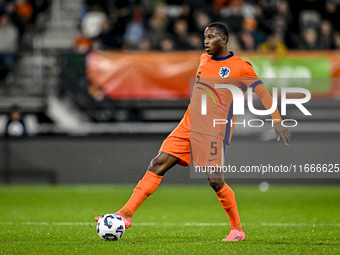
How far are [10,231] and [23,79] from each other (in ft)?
29.8

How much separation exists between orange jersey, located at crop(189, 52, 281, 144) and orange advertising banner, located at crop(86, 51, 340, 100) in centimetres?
836

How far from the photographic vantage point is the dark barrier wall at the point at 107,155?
48.8 feet

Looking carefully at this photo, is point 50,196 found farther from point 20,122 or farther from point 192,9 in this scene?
point 192,9

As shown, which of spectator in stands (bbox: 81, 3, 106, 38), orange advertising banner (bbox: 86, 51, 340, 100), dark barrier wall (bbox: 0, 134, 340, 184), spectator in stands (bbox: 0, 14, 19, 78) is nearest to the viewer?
dark barrier wall (bbox: 0, 134, 340, 184)

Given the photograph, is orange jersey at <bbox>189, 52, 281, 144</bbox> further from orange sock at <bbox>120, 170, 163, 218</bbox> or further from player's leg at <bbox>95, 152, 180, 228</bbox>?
orange sock at <bbox>120, 170, 163, 218</bbox>

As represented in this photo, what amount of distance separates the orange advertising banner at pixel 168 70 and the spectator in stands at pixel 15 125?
1820 millimetres

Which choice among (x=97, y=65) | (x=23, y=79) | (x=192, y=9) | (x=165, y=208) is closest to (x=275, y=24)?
(x=192, y=9)

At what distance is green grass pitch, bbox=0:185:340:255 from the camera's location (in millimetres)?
6551

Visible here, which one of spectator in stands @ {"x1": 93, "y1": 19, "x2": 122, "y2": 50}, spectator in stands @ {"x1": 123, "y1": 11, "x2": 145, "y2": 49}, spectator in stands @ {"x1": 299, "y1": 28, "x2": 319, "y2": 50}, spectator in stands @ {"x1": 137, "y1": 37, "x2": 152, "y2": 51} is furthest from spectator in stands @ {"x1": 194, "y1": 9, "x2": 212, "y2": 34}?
spectator in stands @ {"x1": 299, "y1": 28, "x2": 319, "y2": 50}

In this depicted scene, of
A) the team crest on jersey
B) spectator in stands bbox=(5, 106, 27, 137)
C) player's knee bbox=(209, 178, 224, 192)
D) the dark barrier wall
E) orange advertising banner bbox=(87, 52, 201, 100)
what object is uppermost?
the team crest on jersey

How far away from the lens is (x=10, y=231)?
25.6ft

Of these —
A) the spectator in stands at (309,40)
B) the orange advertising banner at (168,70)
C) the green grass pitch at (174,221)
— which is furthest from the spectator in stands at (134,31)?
the spectator in stands at (309,40)

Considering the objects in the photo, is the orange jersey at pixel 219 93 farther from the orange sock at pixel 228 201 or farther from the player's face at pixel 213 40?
the orange sock at pixel 228 201

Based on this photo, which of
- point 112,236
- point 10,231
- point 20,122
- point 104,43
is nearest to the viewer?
point 112,236
